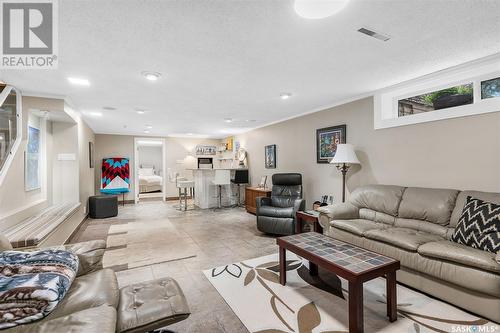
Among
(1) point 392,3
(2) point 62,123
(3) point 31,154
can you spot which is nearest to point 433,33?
(1) point 392,3

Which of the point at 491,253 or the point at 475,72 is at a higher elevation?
the point at 475,72

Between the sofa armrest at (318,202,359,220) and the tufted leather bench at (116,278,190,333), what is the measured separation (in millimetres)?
2394

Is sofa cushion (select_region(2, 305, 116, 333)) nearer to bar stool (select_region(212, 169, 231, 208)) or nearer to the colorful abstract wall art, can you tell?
bar stool (select_region(212, 169, 231, 208))

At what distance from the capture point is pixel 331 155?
14.4ft

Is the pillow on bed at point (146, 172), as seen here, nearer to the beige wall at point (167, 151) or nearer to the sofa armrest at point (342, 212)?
the beige wall at point (167, 151)

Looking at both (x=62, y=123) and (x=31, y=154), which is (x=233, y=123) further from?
(x=31, y=154)

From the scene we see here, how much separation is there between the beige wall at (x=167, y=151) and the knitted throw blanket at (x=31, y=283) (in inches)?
272

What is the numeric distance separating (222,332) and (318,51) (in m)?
2.63

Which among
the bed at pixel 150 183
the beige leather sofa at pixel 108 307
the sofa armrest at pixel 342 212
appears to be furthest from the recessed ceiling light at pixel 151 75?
the bed at pixel 150 183

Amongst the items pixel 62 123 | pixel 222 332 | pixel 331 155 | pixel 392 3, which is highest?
pixel 392 3

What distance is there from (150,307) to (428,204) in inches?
120

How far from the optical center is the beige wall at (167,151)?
7.63 meters

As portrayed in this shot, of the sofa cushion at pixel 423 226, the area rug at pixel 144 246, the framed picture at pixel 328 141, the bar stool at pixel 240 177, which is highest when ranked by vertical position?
the framed picture at pixel 328 141

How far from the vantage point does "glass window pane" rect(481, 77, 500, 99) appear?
259 centimetres
